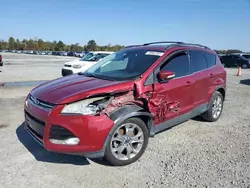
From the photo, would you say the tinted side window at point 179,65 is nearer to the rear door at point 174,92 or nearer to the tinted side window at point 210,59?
the rear door at point 174,92

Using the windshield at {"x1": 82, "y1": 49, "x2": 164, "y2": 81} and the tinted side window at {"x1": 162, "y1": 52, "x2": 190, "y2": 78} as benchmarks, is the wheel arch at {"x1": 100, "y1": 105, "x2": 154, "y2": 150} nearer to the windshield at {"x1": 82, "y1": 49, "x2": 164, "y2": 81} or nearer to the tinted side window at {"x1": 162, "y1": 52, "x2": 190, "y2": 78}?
the windshield at {"x1": 82, "y1": 49, "x2": 164, "y2": 81}

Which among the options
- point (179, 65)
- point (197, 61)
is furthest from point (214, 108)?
point (179, 65)

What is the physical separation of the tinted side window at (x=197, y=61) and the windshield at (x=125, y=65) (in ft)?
3.14

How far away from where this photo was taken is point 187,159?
3832 mm

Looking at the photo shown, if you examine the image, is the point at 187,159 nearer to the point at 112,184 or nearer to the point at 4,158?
the point at 112,184

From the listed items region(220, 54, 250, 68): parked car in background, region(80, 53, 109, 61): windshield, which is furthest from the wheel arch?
region(220, 54, 250, 68): parked car in background

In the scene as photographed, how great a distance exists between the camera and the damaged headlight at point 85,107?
10.7ft

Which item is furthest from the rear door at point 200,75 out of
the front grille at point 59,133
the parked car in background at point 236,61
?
the parked car in background at point 236,61

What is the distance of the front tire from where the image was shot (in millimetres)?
3488

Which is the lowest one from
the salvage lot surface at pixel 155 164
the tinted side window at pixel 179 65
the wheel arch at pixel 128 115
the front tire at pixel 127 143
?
the salvage lot surface at pixel 155 164

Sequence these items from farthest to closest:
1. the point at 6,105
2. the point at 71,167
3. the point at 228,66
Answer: the point at 228,66 → the point at 6,105 → the point at 71,167

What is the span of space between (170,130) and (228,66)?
25598mm

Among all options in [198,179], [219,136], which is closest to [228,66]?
[219,136]

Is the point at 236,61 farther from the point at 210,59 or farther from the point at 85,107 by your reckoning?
the point at 85,107
